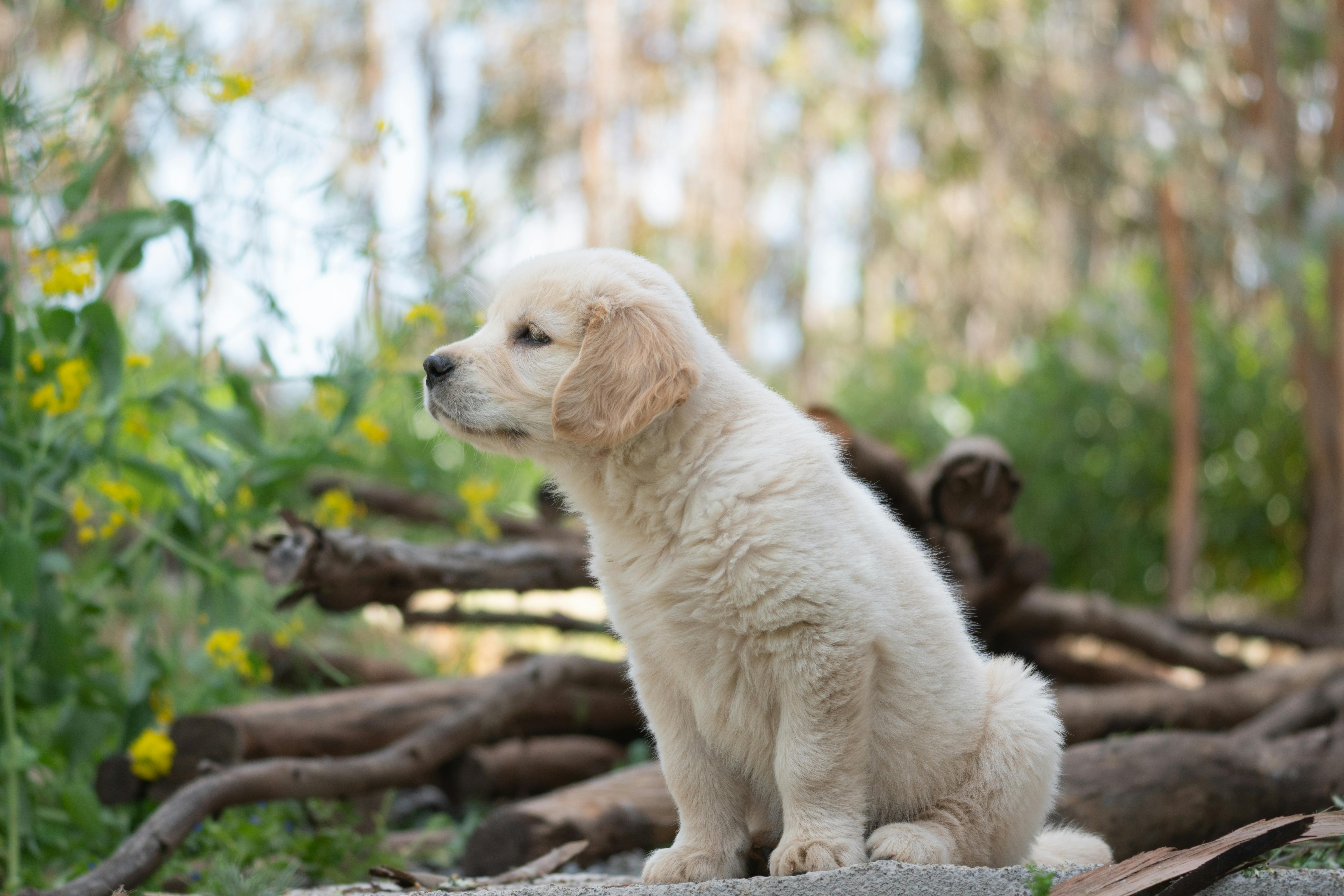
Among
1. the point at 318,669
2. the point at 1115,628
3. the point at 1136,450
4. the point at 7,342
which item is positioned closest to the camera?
the point at 7,342

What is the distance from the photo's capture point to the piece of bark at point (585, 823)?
378 cm

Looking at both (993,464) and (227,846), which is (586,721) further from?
(993,464)

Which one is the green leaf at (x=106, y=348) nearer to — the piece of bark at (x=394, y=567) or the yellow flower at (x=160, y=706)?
the piece of bark at (x=394, y=567)

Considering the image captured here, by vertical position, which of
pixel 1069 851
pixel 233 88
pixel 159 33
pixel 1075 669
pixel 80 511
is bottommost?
pixel 1075 669

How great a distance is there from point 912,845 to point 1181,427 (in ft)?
25.9

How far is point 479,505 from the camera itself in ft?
18.1

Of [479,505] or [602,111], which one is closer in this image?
[479,505]

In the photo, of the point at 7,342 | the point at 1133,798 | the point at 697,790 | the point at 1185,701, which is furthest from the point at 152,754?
the point at 1185,701

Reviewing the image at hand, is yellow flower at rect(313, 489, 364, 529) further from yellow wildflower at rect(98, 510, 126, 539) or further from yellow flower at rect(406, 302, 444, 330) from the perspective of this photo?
yellow flower at rect(406, 302, 444, 330)

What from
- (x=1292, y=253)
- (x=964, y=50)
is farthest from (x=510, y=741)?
(x=964, y=50)

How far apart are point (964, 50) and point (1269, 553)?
25.6 feet

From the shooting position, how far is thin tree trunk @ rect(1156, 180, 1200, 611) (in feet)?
30.3

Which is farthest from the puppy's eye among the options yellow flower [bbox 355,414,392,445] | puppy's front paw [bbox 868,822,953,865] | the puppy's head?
yellow flower [bbox 355,414,392,445]

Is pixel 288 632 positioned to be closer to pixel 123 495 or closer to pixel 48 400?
pixel 123 495
